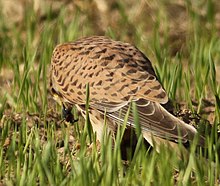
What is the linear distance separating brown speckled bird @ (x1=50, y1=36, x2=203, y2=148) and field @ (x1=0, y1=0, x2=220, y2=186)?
165 mm

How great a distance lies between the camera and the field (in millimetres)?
5129

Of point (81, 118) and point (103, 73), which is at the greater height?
point (103, 73)

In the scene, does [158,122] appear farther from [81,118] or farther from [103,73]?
Result: [81,118]

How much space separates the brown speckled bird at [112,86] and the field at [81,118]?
165 millimetres

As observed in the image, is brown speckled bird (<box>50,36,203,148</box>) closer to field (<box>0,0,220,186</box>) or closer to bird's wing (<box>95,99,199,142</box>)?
bird's wing (<box>95,99,199,142</box>)

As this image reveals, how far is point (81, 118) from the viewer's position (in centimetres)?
698

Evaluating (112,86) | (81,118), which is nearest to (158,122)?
(112,86)

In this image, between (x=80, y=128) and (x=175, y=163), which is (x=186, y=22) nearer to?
(x=80, y=128)

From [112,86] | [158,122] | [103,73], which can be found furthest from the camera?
[103,73]

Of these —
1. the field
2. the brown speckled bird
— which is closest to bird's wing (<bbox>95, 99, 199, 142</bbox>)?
the brown speckled bird

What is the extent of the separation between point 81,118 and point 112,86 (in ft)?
2.50

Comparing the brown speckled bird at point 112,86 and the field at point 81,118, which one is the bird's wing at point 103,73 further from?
the field at point 81,118

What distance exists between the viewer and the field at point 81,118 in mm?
5129

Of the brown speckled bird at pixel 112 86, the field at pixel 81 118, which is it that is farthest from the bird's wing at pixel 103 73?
the field at pixel 81 118
